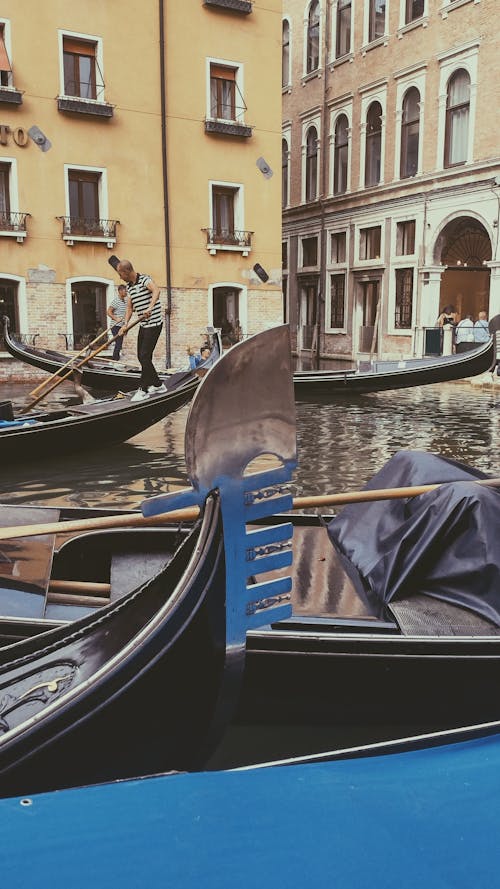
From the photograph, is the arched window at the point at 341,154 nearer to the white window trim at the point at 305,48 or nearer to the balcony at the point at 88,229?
the white window trim at the point at 305,48

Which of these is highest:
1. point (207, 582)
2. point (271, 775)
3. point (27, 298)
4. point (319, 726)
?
point (27, 298)

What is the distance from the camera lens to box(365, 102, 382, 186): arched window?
1212 centimetres

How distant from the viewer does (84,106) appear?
8.84 m

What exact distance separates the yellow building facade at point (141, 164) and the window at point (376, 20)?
2.56 meters

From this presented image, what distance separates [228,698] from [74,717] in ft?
0.99

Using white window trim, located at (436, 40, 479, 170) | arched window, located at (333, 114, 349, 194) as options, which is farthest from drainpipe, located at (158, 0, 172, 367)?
arched window, located at (333, 114, 349, 194)

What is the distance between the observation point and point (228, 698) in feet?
4.33

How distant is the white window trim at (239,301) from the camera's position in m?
9.95

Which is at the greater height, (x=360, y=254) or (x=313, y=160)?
(x=313, y=160)

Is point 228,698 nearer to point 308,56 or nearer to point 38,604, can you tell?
point 38,604

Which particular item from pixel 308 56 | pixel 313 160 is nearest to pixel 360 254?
pixel 313 160

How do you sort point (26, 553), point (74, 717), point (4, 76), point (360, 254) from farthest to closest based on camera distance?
point (360, 254) < point (4, 76) < point (26, 553) < point (74, 717)

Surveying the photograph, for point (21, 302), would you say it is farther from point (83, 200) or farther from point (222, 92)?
point (222, 92)

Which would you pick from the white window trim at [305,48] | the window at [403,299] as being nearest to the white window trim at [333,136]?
the white window trim at [305,48]
